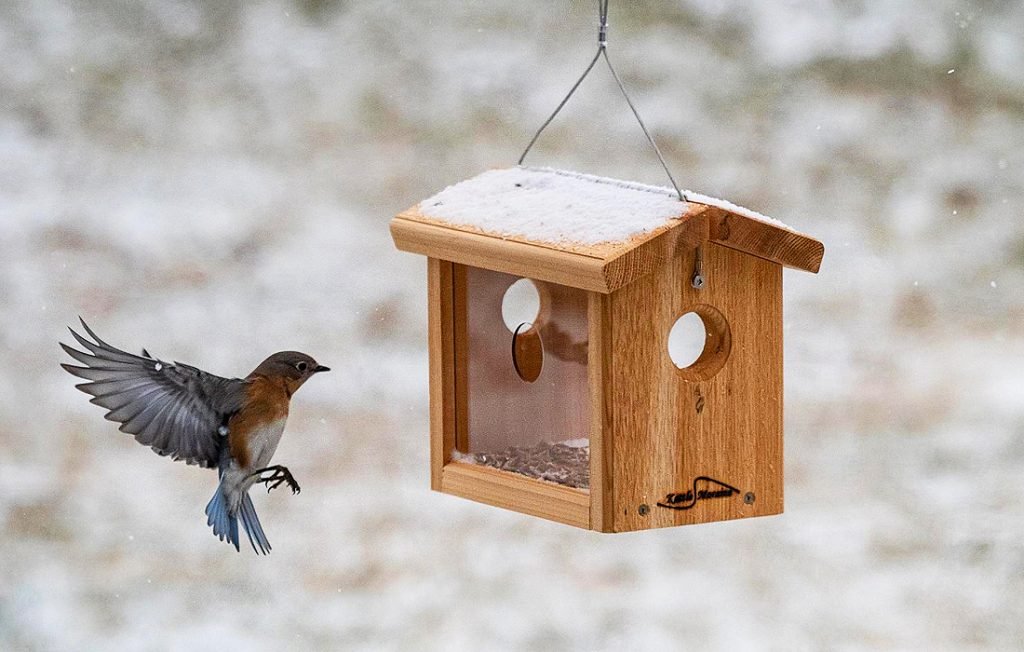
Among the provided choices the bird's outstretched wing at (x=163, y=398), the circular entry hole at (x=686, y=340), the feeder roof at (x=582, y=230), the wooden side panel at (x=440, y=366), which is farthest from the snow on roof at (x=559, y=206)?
the circular entry hole at (x=686, y=340)

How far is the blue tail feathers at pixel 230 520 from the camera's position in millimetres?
2566

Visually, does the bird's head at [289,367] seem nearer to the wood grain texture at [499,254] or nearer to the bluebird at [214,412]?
the bluebird at [214,412]

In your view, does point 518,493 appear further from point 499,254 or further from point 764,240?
point 764,240

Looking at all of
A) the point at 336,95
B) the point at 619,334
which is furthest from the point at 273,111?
the point at 619,334

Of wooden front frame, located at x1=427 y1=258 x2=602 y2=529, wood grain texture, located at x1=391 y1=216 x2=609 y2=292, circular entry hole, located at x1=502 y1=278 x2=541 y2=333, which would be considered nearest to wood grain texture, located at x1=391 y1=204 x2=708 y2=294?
wood grain texture, located at x1=391 y1=216 x2=609 y2=292

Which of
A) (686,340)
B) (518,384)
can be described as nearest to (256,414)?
(518,384)

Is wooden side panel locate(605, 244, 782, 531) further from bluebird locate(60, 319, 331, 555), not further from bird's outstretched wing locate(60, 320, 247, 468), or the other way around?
bird's outstretched wing locate(60, 320, 247, 468)

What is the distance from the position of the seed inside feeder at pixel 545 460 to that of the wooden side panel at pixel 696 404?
0.14 meters

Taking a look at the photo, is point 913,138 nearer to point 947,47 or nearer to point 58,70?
point 947,47

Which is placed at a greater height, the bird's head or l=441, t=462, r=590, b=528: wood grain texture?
the bird's head

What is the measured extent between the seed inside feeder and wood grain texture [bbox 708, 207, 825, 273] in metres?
0.38

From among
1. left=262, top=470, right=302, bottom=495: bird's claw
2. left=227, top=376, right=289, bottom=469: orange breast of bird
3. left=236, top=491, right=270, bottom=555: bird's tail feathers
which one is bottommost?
left=236, top=491, right=270, bottom=555: bird's tail feathers

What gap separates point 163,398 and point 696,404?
0.72 meters

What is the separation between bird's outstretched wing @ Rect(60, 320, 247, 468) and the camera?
2.30 m
